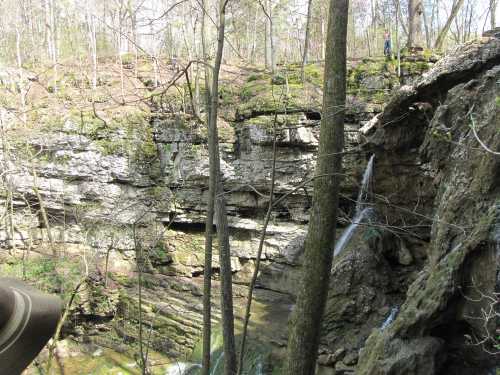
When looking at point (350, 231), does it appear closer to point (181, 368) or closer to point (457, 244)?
point (457, 244)

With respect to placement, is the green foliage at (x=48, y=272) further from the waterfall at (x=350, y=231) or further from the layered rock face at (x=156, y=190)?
the waterfall at (x=350, y=231)

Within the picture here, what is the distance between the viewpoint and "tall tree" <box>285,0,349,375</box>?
451 cm

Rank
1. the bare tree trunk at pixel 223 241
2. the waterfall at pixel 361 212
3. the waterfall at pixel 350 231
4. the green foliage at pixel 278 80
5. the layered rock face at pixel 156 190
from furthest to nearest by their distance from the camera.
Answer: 1. the green foliage at pixel 278 80
2. the layered rock face at pixel 156 190
3. the waterfall at pixel 350 231
4. the waterfall at pixel 361 212
5. the bare tree trunk at pixel 223 241

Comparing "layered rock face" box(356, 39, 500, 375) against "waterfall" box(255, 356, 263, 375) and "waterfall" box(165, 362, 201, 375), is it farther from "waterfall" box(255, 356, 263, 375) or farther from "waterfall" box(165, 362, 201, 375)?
"waterfall" box(165, 362, 201, 375)

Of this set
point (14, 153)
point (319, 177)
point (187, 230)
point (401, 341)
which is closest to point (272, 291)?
point (187, 230)

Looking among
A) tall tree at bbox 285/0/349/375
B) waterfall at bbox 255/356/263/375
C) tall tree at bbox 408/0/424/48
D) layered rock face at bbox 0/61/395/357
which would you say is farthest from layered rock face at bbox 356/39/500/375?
tall tree at bbox 408/0/424/48

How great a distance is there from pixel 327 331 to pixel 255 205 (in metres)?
6.02

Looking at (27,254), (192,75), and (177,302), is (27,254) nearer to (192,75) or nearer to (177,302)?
(177,302)

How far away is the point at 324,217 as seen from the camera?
4.54m

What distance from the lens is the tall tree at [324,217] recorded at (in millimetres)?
4508

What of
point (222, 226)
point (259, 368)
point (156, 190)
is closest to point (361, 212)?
point (259, 368)

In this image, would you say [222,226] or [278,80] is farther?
[278,80]

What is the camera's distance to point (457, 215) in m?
6.28

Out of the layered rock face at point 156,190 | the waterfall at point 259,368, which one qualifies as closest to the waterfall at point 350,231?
the layered rock face at point 156,190
